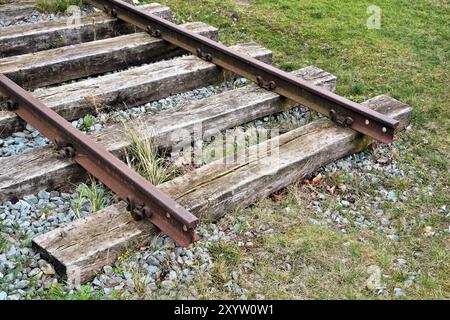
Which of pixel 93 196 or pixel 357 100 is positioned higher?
pixel 93 196

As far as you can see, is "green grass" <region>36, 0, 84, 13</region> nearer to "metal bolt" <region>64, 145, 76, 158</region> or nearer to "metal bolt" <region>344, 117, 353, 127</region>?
"metal bolt" <region>64, 145, 76, 158</region>

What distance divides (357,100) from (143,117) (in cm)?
201

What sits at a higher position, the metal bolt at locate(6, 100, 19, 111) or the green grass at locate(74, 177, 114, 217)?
the metal bolt at locate(6, 100, 19, 111)

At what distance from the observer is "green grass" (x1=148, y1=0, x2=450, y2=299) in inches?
134

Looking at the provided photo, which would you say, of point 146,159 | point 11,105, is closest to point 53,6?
point 11,105

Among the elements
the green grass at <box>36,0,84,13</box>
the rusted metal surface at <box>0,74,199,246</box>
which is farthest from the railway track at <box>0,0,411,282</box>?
the green grass at <box>36,0,84,13</box>

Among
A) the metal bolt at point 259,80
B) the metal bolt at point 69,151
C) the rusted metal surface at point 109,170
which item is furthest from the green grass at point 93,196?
the metal bolt at point 259,80

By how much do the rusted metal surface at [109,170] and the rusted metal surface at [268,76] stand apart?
1.76 metres

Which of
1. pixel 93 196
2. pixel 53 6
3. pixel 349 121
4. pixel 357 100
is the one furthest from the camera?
pixel 53 6

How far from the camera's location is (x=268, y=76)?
17.0ft

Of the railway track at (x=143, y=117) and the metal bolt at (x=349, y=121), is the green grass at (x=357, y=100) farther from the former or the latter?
the metal bolt at (x=349, y=121)

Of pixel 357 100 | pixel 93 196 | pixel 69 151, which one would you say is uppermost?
pixel 69 151

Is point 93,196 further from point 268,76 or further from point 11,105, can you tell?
point 268,76

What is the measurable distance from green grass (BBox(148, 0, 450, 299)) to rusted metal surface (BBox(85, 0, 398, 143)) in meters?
0.38
